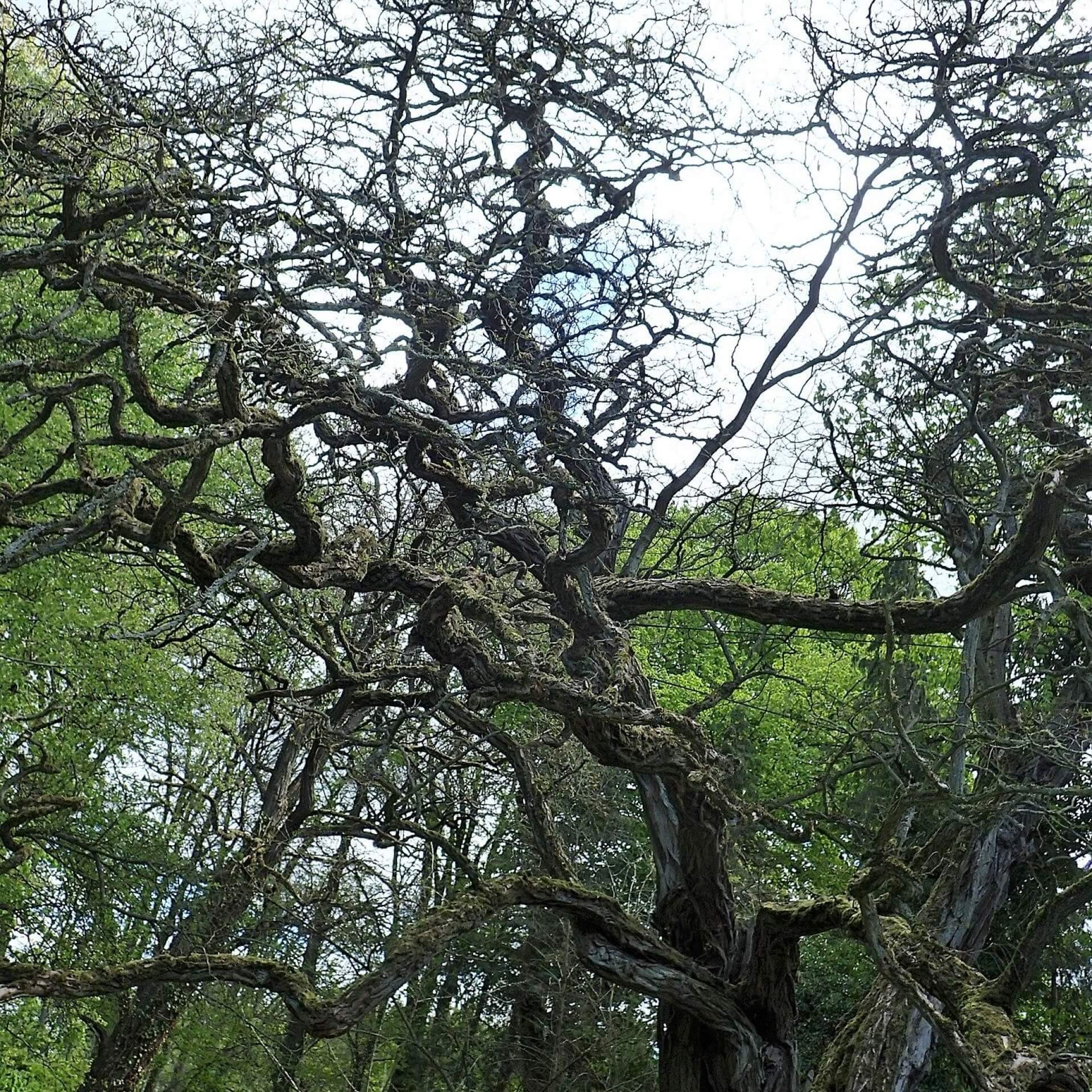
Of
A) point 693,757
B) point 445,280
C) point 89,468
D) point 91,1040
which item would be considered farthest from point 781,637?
point 91,1040

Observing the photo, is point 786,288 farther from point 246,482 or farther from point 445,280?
point 246,482

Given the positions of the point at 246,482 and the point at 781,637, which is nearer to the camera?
the point at 781,637

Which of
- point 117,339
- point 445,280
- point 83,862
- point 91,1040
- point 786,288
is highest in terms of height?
point 786,288

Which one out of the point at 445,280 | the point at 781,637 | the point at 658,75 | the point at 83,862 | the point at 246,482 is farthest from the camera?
the point at 246,482

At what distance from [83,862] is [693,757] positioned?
9.32 m

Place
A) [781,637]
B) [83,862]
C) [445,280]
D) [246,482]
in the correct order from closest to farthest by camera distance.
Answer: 1. [445,280]
2. [781,637]
3. [83,862]
4. [246,482]

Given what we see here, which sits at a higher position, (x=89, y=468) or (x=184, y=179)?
(x=184, y=179)

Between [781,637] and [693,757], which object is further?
[781,637]

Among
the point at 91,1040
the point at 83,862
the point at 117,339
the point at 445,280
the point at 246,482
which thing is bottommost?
the point at 91,1040

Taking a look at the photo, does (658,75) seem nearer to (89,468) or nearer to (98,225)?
(98,225)

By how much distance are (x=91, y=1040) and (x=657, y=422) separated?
697 inches

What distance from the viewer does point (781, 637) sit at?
25.7ft

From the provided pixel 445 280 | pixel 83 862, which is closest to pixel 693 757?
pixel 445 280

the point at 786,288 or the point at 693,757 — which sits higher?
the point at 786,288
